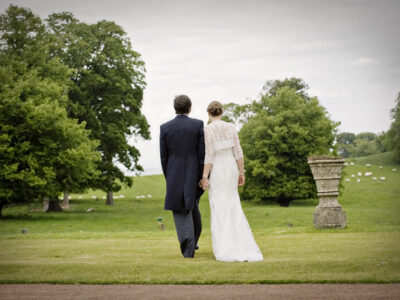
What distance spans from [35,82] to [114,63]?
35.0 ft

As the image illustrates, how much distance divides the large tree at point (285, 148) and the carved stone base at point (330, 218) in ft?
109

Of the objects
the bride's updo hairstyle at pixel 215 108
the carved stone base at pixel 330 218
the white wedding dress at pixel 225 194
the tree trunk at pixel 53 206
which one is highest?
the bride's updo hairstyle at pixel 215 108

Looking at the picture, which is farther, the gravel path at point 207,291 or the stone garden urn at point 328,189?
the stone garden urn at point 328,189

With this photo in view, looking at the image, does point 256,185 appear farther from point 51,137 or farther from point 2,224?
point 2,224

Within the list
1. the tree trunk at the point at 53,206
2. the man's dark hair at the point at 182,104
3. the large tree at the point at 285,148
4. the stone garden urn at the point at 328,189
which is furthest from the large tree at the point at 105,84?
the man's dark hair at the point at 182,104

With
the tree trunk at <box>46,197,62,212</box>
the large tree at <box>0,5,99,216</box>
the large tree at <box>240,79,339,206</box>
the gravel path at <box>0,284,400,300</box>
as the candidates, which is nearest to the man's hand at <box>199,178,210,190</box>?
the gravel path at <box>0,284,400,300</box>

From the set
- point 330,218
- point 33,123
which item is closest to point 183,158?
point 330,218

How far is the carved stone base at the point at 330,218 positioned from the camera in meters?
15.0

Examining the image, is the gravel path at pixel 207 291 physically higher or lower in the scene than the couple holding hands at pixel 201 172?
lower

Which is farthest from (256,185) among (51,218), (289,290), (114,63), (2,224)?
(289,290)

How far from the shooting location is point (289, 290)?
602cm

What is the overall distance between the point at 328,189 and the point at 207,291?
9.53 meters

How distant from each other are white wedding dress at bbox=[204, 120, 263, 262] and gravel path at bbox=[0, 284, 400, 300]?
8.87ft

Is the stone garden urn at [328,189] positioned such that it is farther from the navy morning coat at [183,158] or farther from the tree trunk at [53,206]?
the tree trunk at [53,206]
